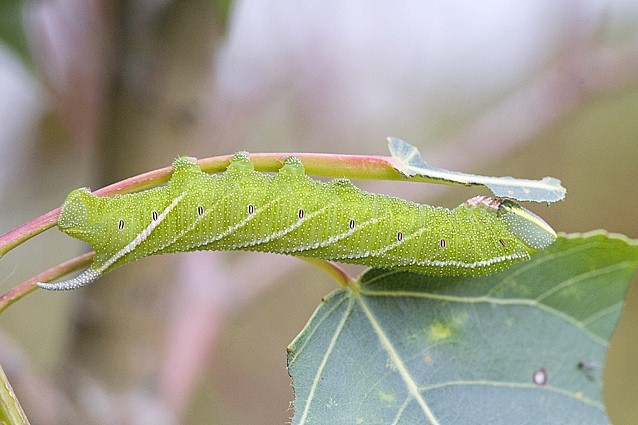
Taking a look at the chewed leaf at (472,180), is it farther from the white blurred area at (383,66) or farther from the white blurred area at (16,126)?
the white blurred area at (16,126)

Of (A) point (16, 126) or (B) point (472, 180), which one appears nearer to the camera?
(B) point (472, 180)

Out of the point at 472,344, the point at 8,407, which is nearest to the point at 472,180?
the point at 472,344

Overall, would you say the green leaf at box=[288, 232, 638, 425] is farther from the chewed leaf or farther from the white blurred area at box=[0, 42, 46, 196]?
the white blurred area at box=[0, 42, 46, 196]

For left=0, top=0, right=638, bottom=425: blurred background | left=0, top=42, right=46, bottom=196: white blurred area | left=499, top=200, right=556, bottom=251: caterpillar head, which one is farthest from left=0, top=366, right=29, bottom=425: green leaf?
left=0, top=42, right=46, bottom=196: white blurred area

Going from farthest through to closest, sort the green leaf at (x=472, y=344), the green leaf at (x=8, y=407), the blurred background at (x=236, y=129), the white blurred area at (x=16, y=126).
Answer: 1. the white blurred area at (x=16, y=126)
2. the blurred background at (x=236, y=129)
3. the green leaf at (x=472, y=344)
4. the green leaf at (x=8, y=407)

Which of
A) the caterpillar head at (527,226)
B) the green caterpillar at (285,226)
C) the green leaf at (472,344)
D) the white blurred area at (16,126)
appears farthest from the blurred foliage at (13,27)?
the caterpillar head at (527,226)

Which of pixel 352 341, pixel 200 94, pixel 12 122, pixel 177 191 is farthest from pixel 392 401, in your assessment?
pixel 12 122

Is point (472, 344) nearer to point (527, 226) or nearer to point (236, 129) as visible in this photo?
point (527, 226)
